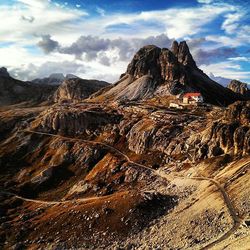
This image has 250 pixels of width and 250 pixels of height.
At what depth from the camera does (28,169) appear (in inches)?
7712

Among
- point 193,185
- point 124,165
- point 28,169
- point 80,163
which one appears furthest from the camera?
point 28,169

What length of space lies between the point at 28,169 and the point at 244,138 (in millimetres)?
107040

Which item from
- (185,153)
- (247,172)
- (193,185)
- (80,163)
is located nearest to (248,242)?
(247,172)

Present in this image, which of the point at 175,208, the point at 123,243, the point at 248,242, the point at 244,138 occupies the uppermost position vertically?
the point at 244,138

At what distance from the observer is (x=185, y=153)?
150250mm

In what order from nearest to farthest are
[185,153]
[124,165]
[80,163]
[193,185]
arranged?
1. [193,185]
2. [185,153]
3. [124,165]
4. [80,163]

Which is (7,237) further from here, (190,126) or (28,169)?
(190,126)

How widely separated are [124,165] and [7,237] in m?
52.6

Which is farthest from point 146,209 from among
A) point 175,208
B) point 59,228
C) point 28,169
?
point 28,169

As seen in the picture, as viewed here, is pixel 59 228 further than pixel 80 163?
No

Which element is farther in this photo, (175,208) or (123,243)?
(175,208)

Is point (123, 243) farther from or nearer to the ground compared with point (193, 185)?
nearer to the ground

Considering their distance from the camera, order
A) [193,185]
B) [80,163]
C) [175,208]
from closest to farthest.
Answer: [175,208]
[193,185]
[80,163]

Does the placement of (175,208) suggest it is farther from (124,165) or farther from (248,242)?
(124,165)
